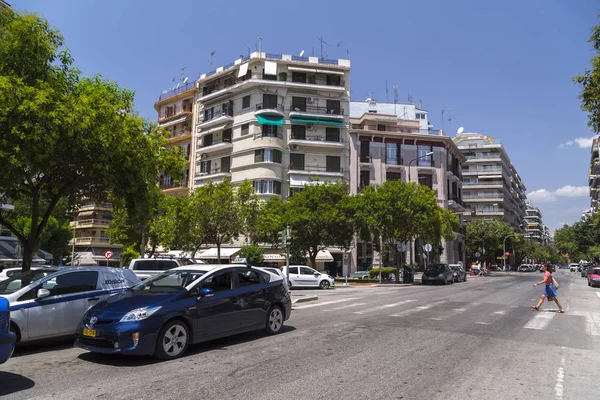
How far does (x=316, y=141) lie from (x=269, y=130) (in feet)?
17.6

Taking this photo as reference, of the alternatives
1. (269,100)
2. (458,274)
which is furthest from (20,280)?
(269,100)

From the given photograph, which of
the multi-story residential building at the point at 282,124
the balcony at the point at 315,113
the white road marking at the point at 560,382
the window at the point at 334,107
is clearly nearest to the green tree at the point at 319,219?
the multi-story residential building at the point at 282,124

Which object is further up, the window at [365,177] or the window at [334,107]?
the window at [334,107]

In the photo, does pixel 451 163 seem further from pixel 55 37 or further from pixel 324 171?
pixel 55 37

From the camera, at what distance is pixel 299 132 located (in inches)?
1991

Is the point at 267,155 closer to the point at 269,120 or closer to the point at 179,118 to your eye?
the point at 269,120

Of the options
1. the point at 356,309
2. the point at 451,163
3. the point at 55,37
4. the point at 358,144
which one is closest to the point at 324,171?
the point at 358,144

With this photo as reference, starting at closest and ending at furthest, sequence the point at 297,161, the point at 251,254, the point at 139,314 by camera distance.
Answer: the point at 139,314 < the point at 251,254 < the point at 297,161

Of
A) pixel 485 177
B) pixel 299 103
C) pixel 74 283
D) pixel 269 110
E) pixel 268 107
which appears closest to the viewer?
pixel 74 283

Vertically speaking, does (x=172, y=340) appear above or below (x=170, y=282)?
below

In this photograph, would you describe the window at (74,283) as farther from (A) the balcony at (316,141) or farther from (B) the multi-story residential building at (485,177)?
(B) the multi-story residential building at (485,177)

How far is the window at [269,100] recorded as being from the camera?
50.0m

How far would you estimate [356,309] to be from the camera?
48.3 ft

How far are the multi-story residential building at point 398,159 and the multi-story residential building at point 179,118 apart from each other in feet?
68.6
